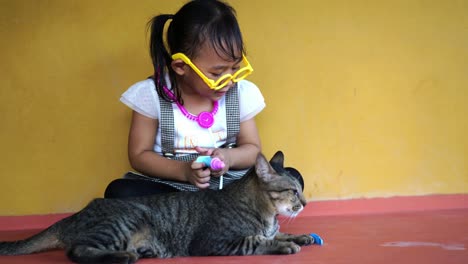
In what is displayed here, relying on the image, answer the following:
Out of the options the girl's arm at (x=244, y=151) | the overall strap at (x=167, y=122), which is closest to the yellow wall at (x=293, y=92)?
the girl's arm at (x=244, y=151)

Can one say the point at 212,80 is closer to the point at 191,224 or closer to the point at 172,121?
the point at 172,121

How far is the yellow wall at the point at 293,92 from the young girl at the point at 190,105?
13.8 inches

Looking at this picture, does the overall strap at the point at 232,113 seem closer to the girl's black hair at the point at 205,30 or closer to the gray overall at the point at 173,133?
the gray overall at the point at 173,133

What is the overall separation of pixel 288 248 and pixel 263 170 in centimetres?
31

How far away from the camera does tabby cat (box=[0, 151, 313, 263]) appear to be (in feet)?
6.57

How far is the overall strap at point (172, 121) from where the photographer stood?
7.92 feet

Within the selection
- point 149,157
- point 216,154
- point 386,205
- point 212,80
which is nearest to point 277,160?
point 216,154

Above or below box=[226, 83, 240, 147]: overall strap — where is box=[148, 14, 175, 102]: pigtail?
above

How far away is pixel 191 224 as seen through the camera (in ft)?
6.91

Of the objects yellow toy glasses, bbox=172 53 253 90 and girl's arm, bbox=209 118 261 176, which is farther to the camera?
girl's arm, bbox=209 118 261 176

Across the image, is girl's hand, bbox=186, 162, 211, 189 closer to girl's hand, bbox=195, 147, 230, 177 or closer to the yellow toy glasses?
girl's hand, bbox=195, 147, 230, 177

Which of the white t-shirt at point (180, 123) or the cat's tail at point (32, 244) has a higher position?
the white t-shirt at point (180, 123)

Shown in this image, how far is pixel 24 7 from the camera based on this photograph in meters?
2.75

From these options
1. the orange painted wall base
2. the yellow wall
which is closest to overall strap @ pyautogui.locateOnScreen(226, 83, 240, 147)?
the yellow wall
